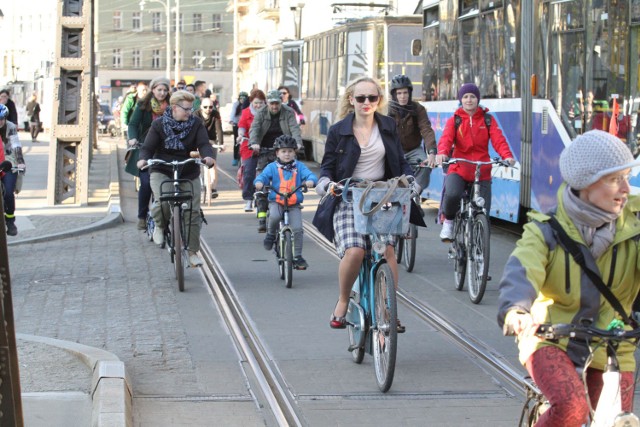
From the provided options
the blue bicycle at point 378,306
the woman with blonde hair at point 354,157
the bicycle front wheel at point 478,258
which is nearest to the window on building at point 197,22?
the bicycle front wheel at point 478,258

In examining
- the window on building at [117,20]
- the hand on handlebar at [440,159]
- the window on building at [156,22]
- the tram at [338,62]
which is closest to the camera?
the hand on handlebar at [440,159]

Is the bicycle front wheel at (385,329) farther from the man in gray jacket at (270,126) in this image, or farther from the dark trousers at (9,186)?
the man in gray jacket at (270,126)

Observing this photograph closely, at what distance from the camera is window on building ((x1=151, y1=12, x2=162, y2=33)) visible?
102 m

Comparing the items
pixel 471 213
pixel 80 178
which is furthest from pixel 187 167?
pixel 80 178

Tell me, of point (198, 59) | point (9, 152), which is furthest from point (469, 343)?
point (198, 59)

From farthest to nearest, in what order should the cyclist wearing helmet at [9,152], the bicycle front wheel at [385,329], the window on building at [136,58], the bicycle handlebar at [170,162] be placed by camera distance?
1. the window on building at [136,58]
2. the cyclist wearing helmet at [9,152]
3. the bicycle handlebar at [170,162]
4. the bicycle front wheel at [385,329]

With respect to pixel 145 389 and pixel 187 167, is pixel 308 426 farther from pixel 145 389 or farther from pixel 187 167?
pixel 187 167

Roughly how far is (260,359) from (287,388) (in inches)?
32.2

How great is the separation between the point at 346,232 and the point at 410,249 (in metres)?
4.51

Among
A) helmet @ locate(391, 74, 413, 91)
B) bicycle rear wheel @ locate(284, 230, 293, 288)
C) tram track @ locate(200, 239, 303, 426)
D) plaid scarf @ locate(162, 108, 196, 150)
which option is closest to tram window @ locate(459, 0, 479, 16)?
helmet @ locate(391, 74, 413, 91)

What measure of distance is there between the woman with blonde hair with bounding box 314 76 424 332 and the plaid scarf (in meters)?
3.82

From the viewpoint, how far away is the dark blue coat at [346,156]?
7738 mm

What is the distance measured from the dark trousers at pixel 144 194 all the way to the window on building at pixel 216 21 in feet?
294

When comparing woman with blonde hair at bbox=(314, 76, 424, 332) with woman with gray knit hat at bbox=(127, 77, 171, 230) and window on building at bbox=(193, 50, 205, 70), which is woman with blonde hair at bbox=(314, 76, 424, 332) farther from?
window on building at bbox=(193, 50, 205, 70)
